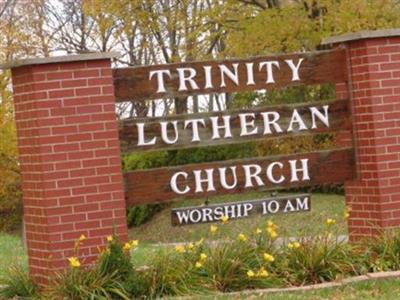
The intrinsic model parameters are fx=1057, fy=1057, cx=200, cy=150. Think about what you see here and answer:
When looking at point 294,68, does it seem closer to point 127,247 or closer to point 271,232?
point 271,232

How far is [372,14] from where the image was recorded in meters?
24.0

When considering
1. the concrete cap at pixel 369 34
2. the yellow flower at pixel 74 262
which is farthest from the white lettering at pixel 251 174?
the yellow flower at pixel 74 262

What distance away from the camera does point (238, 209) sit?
1067cm

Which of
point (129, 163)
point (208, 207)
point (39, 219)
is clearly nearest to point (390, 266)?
point (208, 207)

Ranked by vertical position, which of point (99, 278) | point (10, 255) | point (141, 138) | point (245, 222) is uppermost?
point (141, 138)

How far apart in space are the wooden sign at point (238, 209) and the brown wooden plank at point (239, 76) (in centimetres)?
116

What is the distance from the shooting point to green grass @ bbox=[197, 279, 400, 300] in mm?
9289

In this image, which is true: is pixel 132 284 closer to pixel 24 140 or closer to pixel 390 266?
pixel 24 140

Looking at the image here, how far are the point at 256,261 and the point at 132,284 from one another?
1336 millimetres

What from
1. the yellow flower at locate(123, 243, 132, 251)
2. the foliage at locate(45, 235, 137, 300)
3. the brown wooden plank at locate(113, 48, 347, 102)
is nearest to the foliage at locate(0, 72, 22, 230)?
the brown wooden plank at locate(113, 48, 347, 102)

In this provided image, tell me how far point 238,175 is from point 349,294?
1911 millimetres

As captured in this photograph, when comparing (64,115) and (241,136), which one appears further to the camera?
(241,136)

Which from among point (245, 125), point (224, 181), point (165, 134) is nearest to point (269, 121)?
point (245, 125)

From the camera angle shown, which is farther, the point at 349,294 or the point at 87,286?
the point at 349,294
